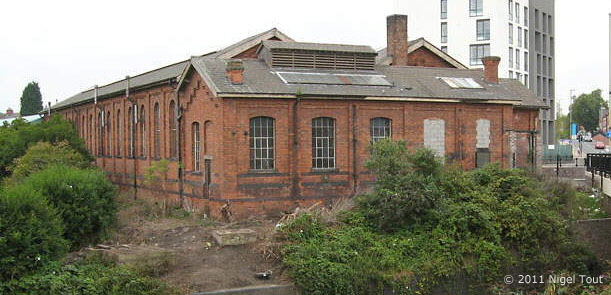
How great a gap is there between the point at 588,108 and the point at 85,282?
355 feet

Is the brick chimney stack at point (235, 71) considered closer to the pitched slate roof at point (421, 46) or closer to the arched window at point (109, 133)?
the pitched slate roof at point (421, 46)

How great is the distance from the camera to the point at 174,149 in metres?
25.4

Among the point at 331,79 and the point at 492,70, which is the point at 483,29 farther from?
the point at 331,79

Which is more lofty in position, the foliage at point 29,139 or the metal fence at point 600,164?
the foliage at point 29,139

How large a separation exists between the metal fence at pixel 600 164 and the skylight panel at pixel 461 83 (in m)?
5.58

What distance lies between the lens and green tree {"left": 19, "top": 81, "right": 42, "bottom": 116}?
78062 mm

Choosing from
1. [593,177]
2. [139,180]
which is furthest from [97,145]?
[593,177]

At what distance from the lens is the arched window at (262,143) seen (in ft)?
68.4

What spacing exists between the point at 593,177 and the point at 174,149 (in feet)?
56.7

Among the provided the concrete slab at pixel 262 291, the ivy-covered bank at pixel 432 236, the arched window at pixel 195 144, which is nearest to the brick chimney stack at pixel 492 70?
the ivy-covered bank at pixel 432 236

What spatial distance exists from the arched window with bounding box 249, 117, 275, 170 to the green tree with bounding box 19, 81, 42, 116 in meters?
65.5

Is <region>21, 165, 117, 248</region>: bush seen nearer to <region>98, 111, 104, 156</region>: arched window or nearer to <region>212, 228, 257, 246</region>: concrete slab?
<region>212, 228, 257, 246</region>: concrete slab

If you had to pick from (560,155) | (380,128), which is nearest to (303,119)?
(380,128)

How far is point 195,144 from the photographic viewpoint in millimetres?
23047
